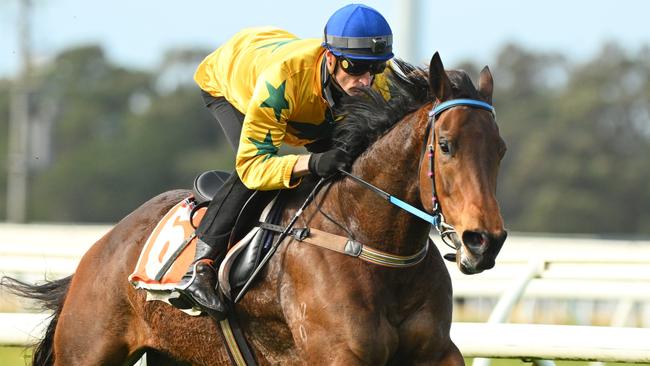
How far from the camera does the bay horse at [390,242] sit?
4.11 m

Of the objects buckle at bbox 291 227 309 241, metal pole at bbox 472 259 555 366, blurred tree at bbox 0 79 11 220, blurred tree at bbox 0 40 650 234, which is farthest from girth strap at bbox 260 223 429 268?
blurred tree at bbox 0 79 11 220

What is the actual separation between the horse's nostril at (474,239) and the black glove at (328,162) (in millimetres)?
740

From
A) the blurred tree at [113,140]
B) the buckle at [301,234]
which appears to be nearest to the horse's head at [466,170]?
the buckle at [301,234]

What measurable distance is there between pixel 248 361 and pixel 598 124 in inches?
1640

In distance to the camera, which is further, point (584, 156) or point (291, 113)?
point (584, 156)

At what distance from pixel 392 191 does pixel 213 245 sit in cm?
79

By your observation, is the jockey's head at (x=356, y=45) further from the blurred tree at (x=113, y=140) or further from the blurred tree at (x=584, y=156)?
the blurred tree at (x=113, y=140)

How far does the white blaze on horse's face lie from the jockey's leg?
95 centimetres

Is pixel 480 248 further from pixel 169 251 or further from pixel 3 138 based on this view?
pixel 3 138

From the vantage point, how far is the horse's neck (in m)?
4.43

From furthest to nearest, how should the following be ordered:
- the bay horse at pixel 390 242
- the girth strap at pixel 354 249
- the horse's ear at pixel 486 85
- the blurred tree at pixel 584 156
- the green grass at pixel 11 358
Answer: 1. the blurred tree at pixel 584 156
2. the green grass at pixel 11 358
3. the girth strap at pixel 354 249
4. the horse's ear at pixel 486 85
5. the bay horse at pixel 390 242

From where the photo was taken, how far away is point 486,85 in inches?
174

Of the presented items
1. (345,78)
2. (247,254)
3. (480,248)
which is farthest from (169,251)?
(480,248)

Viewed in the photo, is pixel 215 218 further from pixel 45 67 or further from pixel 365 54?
pixel 45 67
